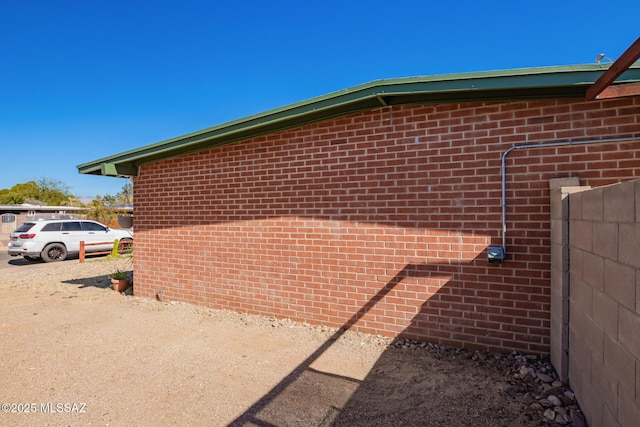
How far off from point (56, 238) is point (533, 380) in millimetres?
16164

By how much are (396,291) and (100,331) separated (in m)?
4.29

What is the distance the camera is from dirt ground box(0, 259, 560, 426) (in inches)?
122

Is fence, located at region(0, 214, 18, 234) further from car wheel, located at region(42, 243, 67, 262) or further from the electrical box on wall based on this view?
the electrical box on wall

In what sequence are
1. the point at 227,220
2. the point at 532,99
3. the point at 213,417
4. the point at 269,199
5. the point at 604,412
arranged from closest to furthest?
1. the point at 604,412
2. the point at 213,417
3. the point at 532,99
4. the point at 269,199
5. the point at 227,220

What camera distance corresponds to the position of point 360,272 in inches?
194

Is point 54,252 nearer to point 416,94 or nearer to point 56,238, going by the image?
point 56,238

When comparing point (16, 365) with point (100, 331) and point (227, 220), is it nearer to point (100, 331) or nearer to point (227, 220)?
point (100, 331)

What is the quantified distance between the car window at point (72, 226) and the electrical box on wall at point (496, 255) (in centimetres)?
1596

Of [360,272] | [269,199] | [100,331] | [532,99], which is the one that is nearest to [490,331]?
[360,272]

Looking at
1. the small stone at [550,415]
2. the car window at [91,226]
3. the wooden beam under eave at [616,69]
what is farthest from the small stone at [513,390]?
the car window at [91,226]

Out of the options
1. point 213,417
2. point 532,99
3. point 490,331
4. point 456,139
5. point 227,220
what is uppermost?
point 532,99

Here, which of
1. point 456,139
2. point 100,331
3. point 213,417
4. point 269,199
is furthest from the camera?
point 269,199

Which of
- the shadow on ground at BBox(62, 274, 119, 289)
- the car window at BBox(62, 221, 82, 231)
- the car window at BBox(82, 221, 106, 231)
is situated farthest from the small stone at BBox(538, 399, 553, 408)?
the car window at BBox(82, 221, 106, 231)

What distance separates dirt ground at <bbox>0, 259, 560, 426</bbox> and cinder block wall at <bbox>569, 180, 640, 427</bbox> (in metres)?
0.62
